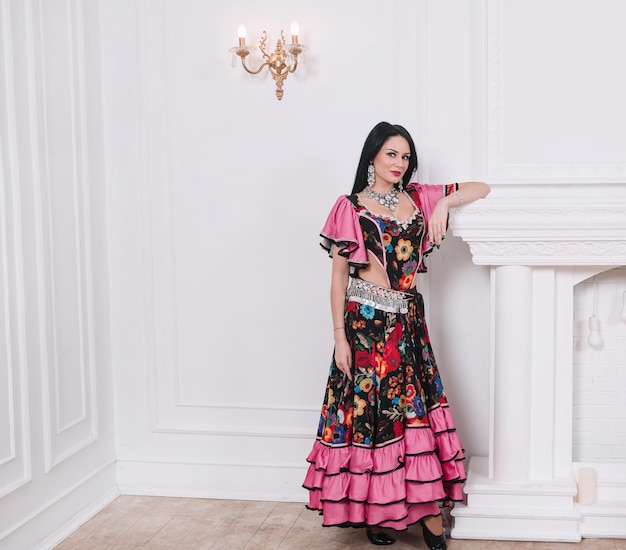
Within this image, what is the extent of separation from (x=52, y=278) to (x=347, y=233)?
3.73 feet

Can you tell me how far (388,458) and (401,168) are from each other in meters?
1.03

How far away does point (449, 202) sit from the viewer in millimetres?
2908

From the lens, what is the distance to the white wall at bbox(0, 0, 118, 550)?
109 inches

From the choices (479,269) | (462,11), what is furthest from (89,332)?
(462,11)

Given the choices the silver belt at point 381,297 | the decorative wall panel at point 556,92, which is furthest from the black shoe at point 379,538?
the decorative wall panel at point 556,92

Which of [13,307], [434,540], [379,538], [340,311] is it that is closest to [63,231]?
[13,307]

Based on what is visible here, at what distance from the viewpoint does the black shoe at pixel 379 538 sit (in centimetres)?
291

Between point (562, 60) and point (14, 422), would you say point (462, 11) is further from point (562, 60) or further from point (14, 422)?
point (14, 422)

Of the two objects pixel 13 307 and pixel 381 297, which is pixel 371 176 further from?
pixel 13 307

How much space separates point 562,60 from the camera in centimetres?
308

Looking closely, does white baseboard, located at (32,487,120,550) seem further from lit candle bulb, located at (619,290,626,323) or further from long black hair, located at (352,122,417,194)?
lit candle bulb, located at (619,290,626,323)

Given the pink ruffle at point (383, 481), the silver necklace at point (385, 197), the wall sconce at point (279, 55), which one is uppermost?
the wall sconce at point (279, 55)

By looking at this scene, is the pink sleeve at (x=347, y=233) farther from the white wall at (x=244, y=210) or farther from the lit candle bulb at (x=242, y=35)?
the lit candle bulb at (x=242, y=35)

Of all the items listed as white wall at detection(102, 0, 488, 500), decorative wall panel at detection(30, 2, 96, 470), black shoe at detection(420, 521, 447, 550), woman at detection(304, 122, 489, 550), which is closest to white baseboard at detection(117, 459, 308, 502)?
white wall at detection(102, 0, 488, 500)
